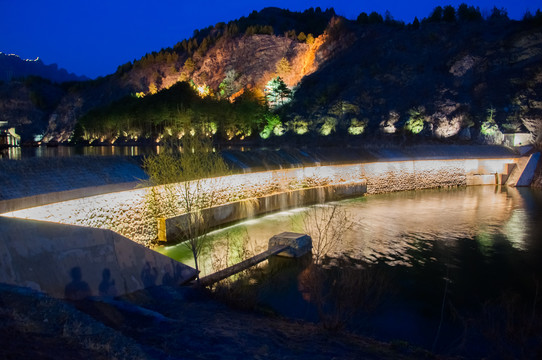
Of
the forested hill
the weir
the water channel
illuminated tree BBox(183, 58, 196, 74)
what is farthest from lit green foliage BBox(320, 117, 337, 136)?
illuminated tree BBox(183, 58, 196, 74)

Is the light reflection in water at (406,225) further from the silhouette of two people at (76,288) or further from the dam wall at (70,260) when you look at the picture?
the silhouette of two people at (76,288)

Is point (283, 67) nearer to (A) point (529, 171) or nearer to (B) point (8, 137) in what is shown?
(B) point (8, 137)

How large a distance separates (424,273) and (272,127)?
43.3 meters

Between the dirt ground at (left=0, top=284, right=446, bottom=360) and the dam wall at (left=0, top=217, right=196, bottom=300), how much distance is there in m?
0.38

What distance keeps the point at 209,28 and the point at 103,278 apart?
11053 cm

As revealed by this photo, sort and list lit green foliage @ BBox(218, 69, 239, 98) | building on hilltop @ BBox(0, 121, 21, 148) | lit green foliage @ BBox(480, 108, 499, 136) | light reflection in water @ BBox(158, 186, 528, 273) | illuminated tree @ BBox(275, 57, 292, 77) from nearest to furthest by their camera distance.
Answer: light reflection in water @ BBox(158, 186, 528, 273), building on hilltop @ BBox(0, 121, 21, 148), lit green foliage @ BBox(480, 108, 499, 136), illuminated tree @ BBox(275, 57, 292, 77), lit green foliage @ BBox(218, 69, 239, 98)

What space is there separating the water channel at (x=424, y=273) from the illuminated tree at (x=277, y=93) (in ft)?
139

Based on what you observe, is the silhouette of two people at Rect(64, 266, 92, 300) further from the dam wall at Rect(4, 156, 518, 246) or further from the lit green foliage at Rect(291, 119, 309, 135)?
the lit green foliage at Rect(291, 119, 309, 135)

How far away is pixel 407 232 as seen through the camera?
17547 mm

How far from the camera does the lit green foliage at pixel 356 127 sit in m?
46.7

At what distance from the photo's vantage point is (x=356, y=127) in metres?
47.0

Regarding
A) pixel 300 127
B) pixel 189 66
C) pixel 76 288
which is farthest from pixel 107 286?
pixel 189 66

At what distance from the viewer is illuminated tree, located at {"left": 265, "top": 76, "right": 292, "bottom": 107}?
6334 cm

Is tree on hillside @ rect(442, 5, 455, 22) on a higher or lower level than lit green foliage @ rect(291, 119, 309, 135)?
higher
